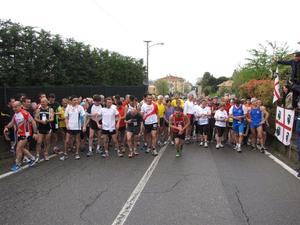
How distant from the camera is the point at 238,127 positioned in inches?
495

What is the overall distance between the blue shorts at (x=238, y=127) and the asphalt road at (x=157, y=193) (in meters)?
2.48

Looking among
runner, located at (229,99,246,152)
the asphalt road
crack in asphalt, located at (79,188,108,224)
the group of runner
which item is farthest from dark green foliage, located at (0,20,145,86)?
crack in asphalt, located at (79,188,108,224)

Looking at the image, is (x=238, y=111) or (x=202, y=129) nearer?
(x=238, y=111)

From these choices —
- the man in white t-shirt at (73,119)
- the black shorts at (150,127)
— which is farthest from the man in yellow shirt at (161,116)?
the man in white t-shirt at (73,119)

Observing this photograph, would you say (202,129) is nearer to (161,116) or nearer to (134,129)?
(161,116)

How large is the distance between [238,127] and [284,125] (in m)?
1.94

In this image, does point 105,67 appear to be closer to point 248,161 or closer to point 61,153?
point 61,153

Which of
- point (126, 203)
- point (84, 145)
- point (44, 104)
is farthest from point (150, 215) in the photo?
point (84, 145)

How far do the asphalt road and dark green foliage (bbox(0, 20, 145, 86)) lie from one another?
890 centimetres

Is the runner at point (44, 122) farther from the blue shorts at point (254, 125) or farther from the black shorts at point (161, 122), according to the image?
the blue shorts at point (254, 125)

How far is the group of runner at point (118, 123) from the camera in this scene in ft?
32.7

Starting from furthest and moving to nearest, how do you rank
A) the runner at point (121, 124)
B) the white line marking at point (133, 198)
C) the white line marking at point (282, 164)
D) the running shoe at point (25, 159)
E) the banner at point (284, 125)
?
1. the runner at point (121, 124)
2. the banner at point (284, 125)
3. the running shoe at point (25, 159)
4. the white line marking at point (282, 164)
5. the white line marking at point (133, 198)

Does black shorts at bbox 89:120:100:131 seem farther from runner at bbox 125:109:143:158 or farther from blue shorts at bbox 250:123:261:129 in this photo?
blue shorts at bbox 250:123:261:129

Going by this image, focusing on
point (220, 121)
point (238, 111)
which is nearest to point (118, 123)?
point (220, 121)
